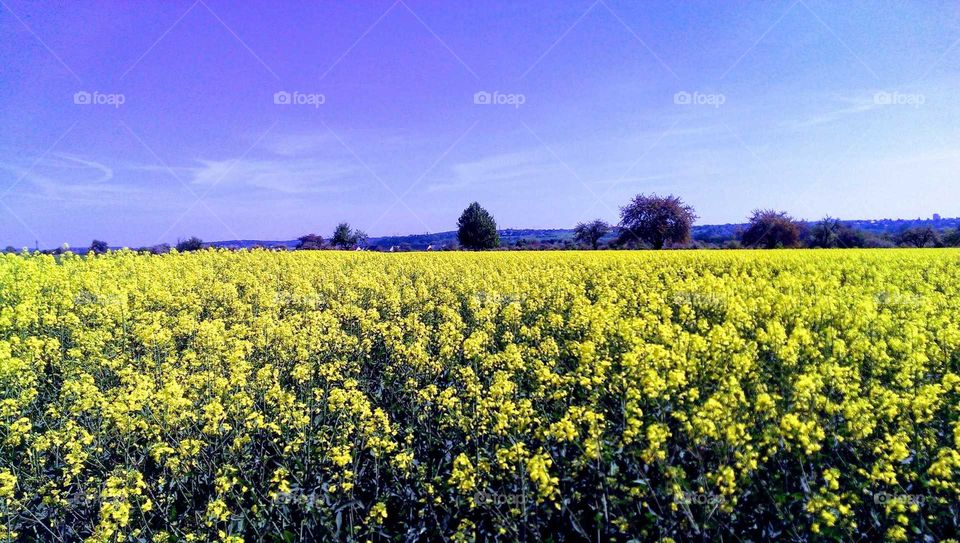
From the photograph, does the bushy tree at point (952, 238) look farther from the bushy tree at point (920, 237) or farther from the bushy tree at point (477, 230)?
→ the bushy tree at point (477, 230)

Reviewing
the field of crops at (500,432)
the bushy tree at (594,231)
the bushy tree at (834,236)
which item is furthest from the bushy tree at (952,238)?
the field of crops at (500,432)

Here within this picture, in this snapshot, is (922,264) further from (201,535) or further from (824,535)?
(201,535)

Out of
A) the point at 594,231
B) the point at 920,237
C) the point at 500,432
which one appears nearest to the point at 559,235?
the point at 594,231

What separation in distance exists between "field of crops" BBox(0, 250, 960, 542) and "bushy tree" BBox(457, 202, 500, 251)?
58.2 metres

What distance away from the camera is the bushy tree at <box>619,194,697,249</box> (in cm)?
5066

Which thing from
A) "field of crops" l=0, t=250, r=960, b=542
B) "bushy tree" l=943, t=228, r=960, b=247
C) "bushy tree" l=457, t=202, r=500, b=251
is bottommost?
"field of crops" l=0, t=250, r=960, b=542

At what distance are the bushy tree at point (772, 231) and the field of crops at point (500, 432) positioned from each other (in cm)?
4553

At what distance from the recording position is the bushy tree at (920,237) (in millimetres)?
42750

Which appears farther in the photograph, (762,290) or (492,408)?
(762,290)

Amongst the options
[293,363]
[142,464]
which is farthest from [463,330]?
[142,464]

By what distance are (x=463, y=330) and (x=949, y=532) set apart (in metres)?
6.81

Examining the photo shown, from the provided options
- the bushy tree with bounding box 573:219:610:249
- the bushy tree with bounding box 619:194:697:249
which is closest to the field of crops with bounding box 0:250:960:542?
the bushy tree with bounding box 619:194:697:249

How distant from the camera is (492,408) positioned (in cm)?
518

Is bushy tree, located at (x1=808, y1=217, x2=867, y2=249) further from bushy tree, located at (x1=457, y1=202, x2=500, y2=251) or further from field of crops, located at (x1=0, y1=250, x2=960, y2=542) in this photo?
field of crops, located at (x1=0, y1=250, x2=960, y2=542)
